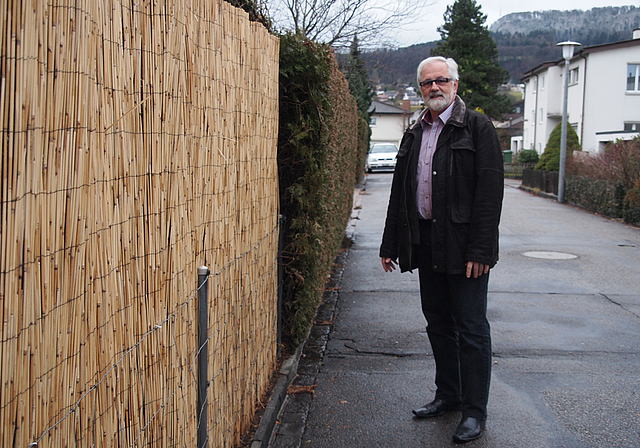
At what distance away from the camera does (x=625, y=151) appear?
49.8ft

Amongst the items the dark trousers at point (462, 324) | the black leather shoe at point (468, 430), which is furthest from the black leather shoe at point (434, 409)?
the black leather shoe at point (468, 430)

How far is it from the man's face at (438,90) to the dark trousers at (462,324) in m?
0.71

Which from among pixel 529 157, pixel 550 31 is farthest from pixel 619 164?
pixel 550 31

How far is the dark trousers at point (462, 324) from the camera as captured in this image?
3.80 m

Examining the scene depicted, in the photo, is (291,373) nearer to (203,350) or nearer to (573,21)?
(203,350)

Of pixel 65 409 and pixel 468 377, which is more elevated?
pixel 65 409

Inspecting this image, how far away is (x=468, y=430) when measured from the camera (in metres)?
3.79

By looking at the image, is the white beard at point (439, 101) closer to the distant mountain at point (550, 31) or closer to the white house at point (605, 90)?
the white house at point (605, 90)

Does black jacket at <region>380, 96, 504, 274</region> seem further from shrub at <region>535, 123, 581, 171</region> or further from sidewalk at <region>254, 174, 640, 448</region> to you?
shrub at <region>535, 123, 581, 171</region>

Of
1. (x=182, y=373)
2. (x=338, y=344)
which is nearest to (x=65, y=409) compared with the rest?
(x=182, y=373)

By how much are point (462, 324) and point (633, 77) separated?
3563 centimetres

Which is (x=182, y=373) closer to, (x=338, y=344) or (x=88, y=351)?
(x=88, y=351)

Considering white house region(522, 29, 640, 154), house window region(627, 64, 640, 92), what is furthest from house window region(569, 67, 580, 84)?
house window region(627, 64, 640, 92)

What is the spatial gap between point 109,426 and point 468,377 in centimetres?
247
